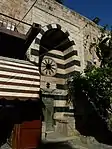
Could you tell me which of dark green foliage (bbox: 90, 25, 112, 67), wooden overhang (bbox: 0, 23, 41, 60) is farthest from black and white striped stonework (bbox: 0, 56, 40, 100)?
dark green foliage (bbox: 90, 25, 112, 67)

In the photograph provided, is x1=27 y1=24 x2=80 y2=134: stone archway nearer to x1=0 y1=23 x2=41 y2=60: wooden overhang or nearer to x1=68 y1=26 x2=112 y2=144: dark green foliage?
x1=68 y1=26 x2=112 y2=144: dark green foliage

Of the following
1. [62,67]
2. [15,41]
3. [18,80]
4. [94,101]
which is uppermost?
[15,41]

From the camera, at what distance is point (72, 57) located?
10.6 metres

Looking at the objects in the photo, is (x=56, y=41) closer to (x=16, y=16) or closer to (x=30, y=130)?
(x=16, y=16)

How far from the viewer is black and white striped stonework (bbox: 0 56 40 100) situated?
18.8 ft

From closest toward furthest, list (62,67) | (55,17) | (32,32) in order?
(32,32) → (55,17) → (62,67)

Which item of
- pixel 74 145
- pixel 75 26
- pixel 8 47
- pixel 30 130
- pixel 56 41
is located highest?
pixel 75 26

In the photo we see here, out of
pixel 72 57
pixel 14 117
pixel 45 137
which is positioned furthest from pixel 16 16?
pixel 45 137

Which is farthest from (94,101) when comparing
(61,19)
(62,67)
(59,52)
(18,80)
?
(61,19)

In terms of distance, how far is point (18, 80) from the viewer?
6102 mm

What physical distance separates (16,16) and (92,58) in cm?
548

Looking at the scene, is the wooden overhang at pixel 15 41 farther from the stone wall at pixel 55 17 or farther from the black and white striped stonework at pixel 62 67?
the black and white striped stonework at pixel 62 67

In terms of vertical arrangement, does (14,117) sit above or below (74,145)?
above

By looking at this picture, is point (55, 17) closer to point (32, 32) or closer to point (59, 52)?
point (59, 52)
